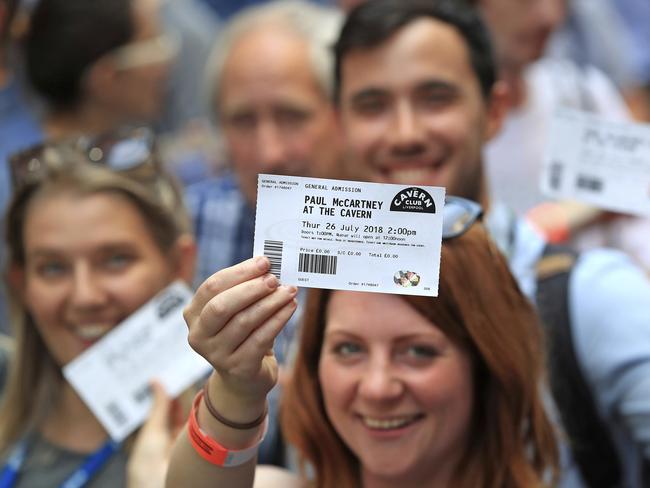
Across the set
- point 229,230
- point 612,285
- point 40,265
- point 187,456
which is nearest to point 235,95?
point 229,230

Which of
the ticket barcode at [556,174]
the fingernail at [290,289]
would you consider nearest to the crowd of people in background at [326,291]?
the fingernail at [290,289]

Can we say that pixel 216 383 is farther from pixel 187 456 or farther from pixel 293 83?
pixel 293 83

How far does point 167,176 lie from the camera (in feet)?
12.1

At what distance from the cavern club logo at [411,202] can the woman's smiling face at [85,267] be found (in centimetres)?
140

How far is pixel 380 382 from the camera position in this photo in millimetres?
2551

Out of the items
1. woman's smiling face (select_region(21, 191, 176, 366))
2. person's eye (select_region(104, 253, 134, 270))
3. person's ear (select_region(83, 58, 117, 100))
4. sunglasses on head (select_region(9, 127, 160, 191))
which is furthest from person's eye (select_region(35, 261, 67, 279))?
person's ear (select_region(83, 58, 117, 100))

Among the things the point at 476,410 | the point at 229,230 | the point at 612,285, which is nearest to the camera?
the point at 476,410

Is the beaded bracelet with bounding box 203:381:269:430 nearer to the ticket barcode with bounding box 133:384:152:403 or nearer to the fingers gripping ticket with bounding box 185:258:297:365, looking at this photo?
the fingers gripping ticket with bounding box 185:258:297:365

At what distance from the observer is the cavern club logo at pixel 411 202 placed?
2123mm

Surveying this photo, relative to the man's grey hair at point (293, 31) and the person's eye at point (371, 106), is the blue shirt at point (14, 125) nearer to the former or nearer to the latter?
the man's grey hair at point (293, 31)

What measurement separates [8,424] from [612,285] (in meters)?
1.80

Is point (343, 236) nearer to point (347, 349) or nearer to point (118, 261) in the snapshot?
point (347, 349)

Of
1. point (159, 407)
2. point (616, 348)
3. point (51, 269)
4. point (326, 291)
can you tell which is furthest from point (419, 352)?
point (51, 269)

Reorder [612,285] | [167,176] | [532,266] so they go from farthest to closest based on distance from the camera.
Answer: [167,176] → [532,266] → [612,285]
